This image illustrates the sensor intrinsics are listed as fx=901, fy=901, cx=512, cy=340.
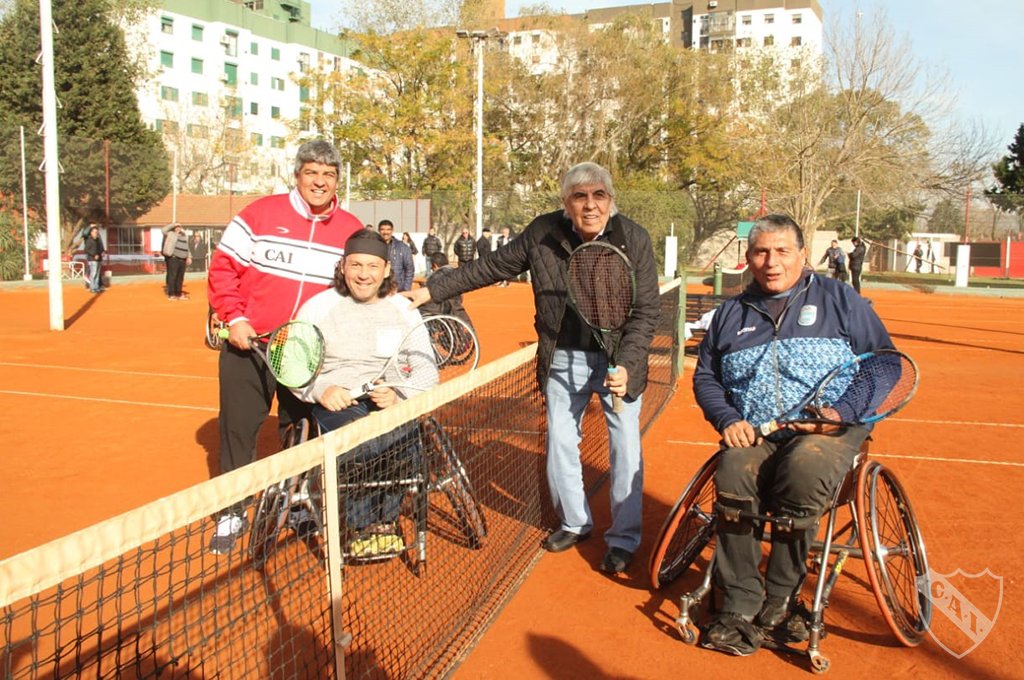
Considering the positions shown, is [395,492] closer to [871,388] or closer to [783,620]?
[783,620]

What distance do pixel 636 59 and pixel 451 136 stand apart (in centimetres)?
905

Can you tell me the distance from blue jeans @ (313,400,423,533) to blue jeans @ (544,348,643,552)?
0.77 m

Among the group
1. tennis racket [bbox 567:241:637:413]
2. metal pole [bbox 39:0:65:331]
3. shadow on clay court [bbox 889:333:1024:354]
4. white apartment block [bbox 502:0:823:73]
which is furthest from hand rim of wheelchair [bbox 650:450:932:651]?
white apartment block [bbox 502:0:823:73]

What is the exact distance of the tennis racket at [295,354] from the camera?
4176mm

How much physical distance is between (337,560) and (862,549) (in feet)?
6.24

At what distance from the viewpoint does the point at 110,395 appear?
916 cm

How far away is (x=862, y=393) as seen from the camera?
358 cm

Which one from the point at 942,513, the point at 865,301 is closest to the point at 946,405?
the point at 942,513

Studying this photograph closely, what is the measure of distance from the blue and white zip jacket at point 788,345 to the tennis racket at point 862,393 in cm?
8

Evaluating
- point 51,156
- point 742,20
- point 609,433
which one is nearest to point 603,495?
point 609,433

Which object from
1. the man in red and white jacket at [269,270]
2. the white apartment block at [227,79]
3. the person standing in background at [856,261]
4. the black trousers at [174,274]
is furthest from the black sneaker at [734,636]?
the white apartment block at [227,79]

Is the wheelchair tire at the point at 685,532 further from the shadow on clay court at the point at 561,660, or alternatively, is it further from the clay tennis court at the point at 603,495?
the shadow on clay court at the point at 561,660

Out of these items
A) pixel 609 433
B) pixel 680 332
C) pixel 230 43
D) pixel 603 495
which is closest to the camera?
pixel 609 433

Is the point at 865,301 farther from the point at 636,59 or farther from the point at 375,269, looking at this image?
the point at 636,59
